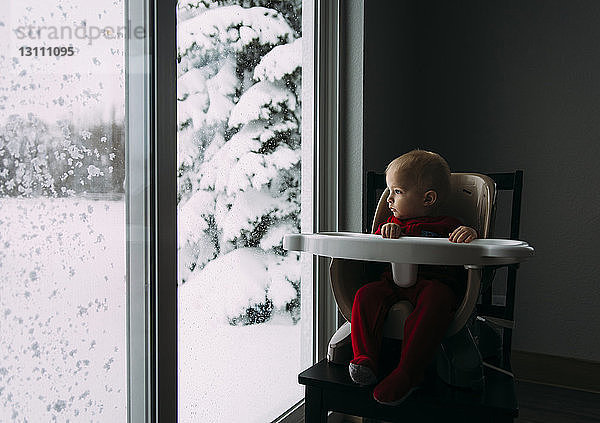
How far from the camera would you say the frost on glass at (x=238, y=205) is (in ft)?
4.56

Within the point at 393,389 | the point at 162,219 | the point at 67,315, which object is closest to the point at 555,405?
the point at 393,389

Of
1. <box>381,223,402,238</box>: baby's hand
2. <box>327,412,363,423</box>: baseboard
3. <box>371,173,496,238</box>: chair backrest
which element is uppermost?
<box>371,173,496,238</box>: chair backrest

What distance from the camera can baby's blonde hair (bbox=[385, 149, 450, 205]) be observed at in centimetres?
143

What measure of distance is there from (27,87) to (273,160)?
0.94 metres

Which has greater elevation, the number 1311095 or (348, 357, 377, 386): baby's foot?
the number 1311095

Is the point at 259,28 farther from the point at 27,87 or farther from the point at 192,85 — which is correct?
the point at 27,87

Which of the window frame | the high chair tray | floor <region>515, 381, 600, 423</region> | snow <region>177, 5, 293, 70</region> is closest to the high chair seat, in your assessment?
the high chair tray

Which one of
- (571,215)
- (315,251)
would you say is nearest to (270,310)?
(315,251)

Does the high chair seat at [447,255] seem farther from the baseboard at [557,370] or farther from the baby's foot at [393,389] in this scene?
the baseboard at [557,370]

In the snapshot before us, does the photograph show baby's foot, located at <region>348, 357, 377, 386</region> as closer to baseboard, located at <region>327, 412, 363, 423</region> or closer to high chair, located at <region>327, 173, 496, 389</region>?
high chair, located at <region>327, 173, 496, 389</region>

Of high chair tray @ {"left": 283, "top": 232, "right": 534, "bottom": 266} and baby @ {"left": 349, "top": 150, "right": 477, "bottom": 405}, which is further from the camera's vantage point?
baby @ {"left": 349, "top": 150, "right": 477, "bottom": 405}

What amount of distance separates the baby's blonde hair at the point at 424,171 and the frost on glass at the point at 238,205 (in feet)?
1.55

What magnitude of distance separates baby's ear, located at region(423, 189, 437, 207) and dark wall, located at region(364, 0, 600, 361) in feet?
2.84

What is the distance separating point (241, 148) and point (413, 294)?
26.0 inches
